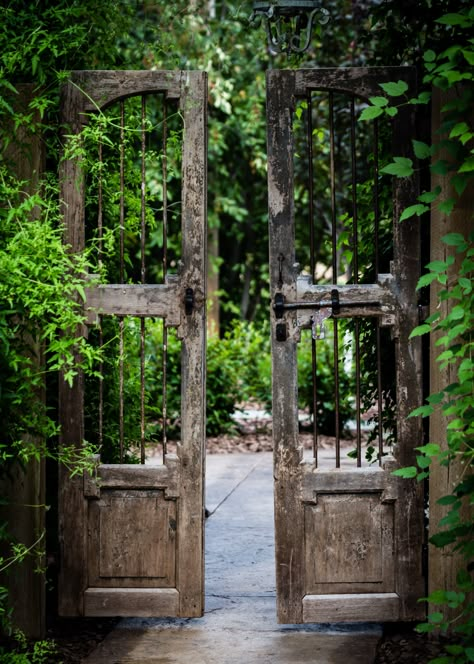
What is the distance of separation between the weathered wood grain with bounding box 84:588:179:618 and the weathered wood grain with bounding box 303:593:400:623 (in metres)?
0.65

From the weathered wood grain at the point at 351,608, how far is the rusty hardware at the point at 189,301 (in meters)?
1.48

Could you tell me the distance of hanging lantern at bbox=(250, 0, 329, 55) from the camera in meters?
4.85

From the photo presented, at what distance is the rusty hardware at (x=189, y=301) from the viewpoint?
4305 mm

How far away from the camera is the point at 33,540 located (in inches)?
165

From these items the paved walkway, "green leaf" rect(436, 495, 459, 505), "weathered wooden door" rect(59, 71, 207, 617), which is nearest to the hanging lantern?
"weathered wooden door" rect(59, 71, 207, 617)

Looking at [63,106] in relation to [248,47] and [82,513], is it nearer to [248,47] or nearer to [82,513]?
[82,513]

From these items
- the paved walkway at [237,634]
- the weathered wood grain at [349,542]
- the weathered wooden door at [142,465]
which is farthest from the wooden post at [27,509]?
the weathered wood grain at [349,542]

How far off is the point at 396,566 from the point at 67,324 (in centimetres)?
193

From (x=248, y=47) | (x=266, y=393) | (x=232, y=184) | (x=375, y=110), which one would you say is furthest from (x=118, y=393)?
(x=232, y=184)

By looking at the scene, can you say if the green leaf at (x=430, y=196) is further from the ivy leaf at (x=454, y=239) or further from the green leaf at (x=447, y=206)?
the ivy leaf at (x=454, y=239)

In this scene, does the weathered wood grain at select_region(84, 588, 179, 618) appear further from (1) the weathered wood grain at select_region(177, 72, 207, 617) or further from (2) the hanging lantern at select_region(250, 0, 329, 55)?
(2) the hanging lantern at select_region(250, 0, 329, 55)

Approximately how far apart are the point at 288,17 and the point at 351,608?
318cm

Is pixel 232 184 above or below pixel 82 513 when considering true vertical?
above

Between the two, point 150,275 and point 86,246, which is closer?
point 86,246
